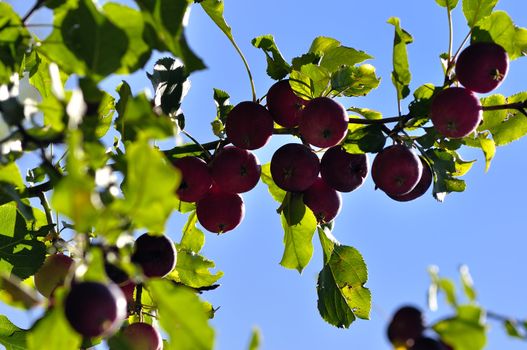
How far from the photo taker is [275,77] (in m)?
3.38

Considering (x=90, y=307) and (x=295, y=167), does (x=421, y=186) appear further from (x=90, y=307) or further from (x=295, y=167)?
(x=90, y=307)

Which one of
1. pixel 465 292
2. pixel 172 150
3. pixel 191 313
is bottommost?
pixel 465 292

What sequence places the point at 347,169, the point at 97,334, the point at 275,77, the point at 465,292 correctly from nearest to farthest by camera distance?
the point at 465,292, the point at 97,334, the point at 347,169, the point at 275,77

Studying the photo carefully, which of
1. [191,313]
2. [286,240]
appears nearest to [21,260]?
[286,240]

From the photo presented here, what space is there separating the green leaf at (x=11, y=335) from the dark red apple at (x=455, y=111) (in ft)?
5.86

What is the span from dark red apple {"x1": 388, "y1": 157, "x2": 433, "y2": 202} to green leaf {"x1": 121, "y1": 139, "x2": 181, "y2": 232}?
1.90m

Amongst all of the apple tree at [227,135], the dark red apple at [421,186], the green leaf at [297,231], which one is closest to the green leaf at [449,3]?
the apple tree at [227,135]

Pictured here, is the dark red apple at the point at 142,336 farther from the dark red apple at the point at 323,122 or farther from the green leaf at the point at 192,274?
the dark red apple at the point at 323,122

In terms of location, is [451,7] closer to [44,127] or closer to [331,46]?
[331,46]

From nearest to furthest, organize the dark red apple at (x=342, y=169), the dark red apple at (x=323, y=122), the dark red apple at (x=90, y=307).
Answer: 1. the dark red apple at (x=90, y=307)
2. the dark red apple at (x=323, y=122)
3. the dark red apple at (x=342, y=169)

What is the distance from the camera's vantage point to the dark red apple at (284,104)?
130 inches

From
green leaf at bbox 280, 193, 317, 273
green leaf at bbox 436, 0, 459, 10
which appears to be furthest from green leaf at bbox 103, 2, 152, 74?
green leaf at bbox 436, 0, 459, 10

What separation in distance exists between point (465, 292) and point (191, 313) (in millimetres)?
523

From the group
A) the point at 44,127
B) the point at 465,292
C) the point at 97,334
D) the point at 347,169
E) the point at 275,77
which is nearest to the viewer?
the point at 465,292
